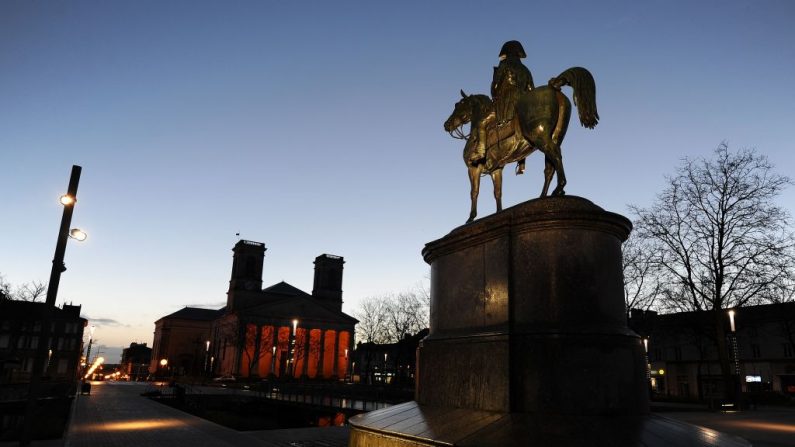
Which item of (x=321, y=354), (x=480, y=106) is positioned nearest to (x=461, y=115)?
(x=480, y=106)

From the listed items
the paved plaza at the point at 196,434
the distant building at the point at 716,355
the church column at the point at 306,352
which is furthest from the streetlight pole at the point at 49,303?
the church column at the point at 306,352

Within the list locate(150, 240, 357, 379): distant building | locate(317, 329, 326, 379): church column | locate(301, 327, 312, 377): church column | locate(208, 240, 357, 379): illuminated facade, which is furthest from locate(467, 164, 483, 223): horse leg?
locate(317, 329, 326, 379): church column

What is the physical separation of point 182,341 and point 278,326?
44634 millimetres

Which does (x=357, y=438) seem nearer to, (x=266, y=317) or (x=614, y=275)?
(x=614, y=275)

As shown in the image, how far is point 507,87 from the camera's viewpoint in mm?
7645

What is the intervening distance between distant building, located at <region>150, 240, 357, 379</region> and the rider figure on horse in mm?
76890

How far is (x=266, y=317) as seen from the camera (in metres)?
84.4

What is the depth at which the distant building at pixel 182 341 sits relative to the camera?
4405 inches

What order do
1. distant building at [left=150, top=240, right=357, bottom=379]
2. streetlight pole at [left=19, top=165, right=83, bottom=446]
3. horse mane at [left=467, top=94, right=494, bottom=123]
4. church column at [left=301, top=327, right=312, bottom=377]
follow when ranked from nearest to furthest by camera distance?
horse mane at [left=467, top=94, right=494, bottom=123] < streetlight pole at [left=19, top=165, right=83, bottom=446] < distant building at [left=150, top=240, right=357, bottom=379] < church column at [left=301, top=327, right=312, bottom=377]

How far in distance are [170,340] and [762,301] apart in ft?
377

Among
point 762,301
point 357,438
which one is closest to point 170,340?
point 762,301

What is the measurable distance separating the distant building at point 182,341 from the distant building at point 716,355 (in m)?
91.4

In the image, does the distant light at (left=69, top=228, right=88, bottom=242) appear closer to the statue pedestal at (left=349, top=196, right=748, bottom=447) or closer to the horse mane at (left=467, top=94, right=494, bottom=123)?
the statue pedestal at (left=349, top=196, right=748, bottom=447)

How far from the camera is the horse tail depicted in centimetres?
680
